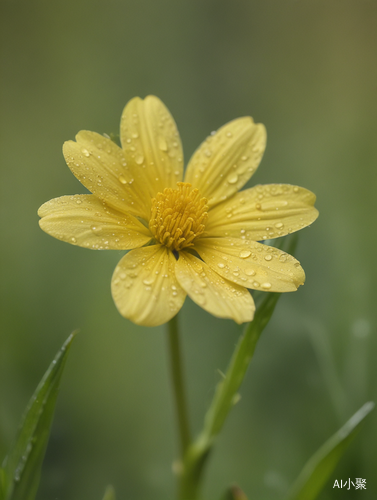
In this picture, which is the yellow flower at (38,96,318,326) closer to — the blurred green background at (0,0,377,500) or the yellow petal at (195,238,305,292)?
the yellow petal at (195,238,305,292)

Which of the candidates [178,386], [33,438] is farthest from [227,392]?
[33,438]

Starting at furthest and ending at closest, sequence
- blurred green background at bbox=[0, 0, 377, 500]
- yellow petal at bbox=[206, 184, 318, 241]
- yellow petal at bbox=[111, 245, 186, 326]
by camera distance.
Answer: blurred green background at bbox=[0, 0, 377, 500], yellow petal at bbox=[206, 184, 318, 241], yellow petal at bbox=[111, 245, 186, 326]

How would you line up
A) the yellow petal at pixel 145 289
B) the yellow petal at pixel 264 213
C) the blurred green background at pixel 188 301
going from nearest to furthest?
1. the yellow petal at pixel 145 289
2. the yellow petal at pixel 264 213
3. the blurred green background at pixel 188 301

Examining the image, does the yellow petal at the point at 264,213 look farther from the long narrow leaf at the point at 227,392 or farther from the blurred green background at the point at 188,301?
the blurred green background at the point at 188,301

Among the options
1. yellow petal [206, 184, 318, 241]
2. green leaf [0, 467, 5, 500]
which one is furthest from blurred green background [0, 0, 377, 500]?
yellow petal [206, 184, 318, 241]

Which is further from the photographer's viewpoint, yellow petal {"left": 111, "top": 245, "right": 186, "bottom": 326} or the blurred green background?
the blurred green background

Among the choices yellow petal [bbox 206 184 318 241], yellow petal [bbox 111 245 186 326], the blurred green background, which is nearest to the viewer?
yellow petal [bbox 111 245 186 326]

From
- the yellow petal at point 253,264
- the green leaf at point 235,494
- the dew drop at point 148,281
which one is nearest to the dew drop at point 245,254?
the yellow petal at point 253,264

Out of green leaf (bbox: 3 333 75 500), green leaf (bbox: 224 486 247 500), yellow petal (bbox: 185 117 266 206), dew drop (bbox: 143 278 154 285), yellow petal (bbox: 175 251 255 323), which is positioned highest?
yellow petal (bbox: 185 117 266 206)

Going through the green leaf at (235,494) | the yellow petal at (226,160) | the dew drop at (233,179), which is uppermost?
the yellow petal at (226,160)
